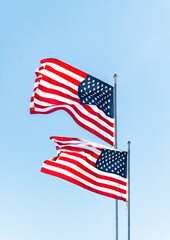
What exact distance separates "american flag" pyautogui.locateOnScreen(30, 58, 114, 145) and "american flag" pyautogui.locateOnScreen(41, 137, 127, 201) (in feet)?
2.88

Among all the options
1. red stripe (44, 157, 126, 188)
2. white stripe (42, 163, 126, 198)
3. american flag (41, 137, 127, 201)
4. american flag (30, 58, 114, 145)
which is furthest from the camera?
american flag (30, 58, 114, 145)

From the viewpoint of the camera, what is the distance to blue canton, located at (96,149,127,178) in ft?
78.5

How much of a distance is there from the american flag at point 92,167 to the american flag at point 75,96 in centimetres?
88

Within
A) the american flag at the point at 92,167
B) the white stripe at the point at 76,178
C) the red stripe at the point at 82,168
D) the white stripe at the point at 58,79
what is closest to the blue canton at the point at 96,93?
the white stripe at the point at 58,79

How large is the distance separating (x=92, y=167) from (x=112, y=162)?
1.04m

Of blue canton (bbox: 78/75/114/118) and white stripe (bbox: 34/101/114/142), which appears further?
blue canton (bbox: 78/75/114/118)

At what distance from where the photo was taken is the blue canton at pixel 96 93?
81.7 ft

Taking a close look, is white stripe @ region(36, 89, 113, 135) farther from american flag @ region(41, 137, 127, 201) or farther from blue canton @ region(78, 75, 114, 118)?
american flag @ region(41, 137, 127, 201)

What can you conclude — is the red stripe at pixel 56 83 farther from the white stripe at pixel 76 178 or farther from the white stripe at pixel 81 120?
the white stripe at pixel 76 178

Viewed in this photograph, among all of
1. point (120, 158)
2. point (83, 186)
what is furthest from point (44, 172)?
point (120, 158)

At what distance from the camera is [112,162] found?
24031mm

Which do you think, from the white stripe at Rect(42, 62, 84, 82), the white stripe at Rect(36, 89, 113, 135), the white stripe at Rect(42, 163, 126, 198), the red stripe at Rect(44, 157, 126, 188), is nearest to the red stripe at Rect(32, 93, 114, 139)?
the white stripe at Rect(36, 89, 113, 135)

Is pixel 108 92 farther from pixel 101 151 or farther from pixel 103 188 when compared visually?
pixel 103 188

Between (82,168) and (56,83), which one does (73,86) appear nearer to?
(56,83)
